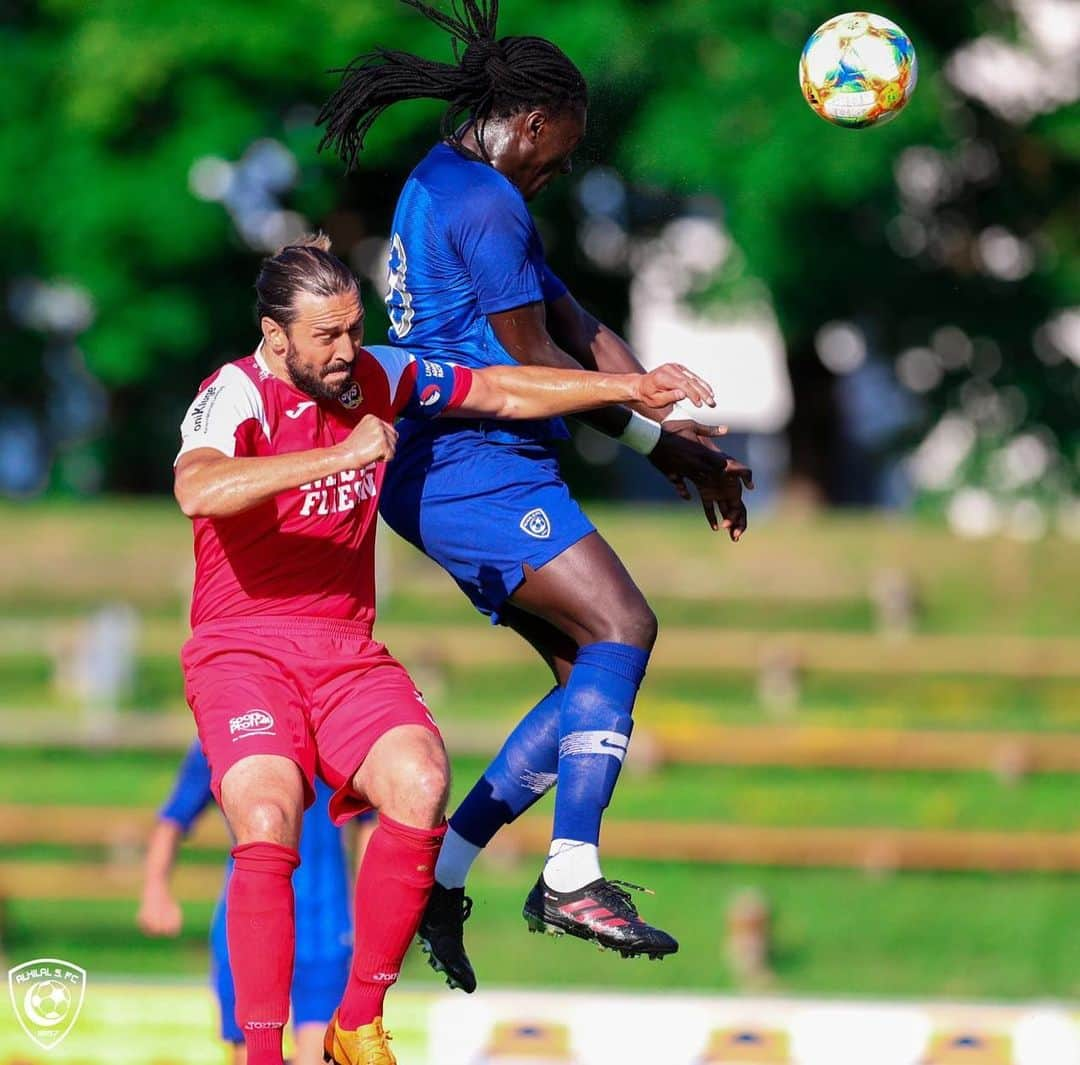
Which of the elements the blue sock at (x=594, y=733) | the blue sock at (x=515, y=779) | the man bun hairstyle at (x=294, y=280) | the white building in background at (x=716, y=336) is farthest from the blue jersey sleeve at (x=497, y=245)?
Result: the white building in background at (x=716, y=336)

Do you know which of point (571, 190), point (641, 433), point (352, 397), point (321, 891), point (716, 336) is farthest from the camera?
point (716, 336)

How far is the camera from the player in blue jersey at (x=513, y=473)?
16.1 feet

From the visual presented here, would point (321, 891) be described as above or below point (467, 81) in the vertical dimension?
below

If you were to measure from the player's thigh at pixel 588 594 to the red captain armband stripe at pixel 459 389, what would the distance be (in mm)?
429

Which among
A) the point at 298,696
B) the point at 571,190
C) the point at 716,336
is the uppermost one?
the point at 716,336

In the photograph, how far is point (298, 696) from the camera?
472cm

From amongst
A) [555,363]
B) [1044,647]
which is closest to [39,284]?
[1044,647]

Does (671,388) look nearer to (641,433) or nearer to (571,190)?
(641,433)

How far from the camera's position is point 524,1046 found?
Result: 22.9 ft

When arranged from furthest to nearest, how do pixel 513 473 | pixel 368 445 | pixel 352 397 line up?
pixel 513 473 → pixel 352 397 → pixel 368 445

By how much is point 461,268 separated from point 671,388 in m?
0.64

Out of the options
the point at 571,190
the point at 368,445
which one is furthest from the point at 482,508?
the point at 571,190

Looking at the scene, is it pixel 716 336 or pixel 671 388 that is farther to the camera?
pixel 716 336

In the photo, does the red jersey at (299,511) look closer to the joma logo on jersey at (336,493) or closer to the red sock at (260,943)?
the joma logo on jersey at (336,493)
